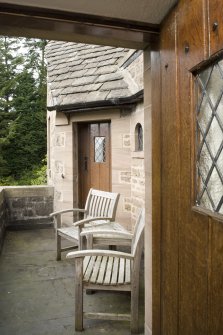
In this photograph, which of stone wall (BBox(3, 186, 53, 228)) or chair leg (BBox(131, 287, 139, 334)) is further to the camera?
stone wall (BBox(3, 186, 53, 228))

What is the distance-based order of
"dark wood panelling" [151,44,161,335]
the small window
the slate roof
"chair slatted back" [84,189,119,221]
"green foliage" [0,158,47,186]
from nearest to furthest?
1. "dark wood panelling" [151,44,161,335]
2. "chair slatted back" [84,189,119,221]
3. the small window
4. the slate roof
5. "green foliage" [0,158,47,186]

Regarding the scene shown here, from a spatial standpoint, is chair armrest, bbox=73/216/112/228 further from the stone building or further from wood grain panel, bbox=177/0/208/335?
wood grain panel, bbox=177/0/208/335

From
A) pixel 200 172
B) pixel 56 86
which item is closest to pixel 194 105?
pixel 200 172

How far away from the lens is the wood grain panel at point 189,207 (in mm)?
1349

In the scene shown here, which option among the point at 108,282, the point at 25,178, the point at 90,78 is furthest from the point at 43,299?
the point at 25,178

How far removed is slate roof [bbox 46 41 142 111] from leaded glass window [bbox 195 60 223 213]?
3.63 m

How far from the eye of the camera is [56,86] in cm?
692

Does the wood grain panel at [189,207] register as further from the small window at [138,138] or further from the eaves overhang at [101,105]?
the small window at [138,138]

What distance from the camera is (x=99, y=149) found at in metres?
6.37

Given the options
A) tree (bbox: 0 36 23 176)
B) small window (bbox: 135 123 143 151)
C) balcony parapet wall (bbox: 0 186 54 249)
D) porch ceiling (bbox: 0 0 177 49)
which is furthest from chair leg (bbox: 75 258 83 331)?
tree (bbox: 0 36 23 176)

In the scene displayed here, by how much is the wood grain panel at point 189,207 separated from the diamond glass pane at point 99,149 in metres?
4.78

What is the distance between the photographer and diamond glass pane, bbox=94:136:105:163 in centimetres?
630

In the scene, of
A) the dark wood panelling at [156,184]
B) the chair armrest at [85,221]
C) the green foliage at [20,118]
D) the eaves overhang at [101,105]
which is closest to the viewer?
the dark wood panelling at [156,184]

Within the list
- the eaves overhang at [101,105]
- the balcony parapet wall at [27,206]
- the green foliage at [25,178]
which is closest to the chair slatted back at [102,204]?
the eaves overhang at [101,105]
